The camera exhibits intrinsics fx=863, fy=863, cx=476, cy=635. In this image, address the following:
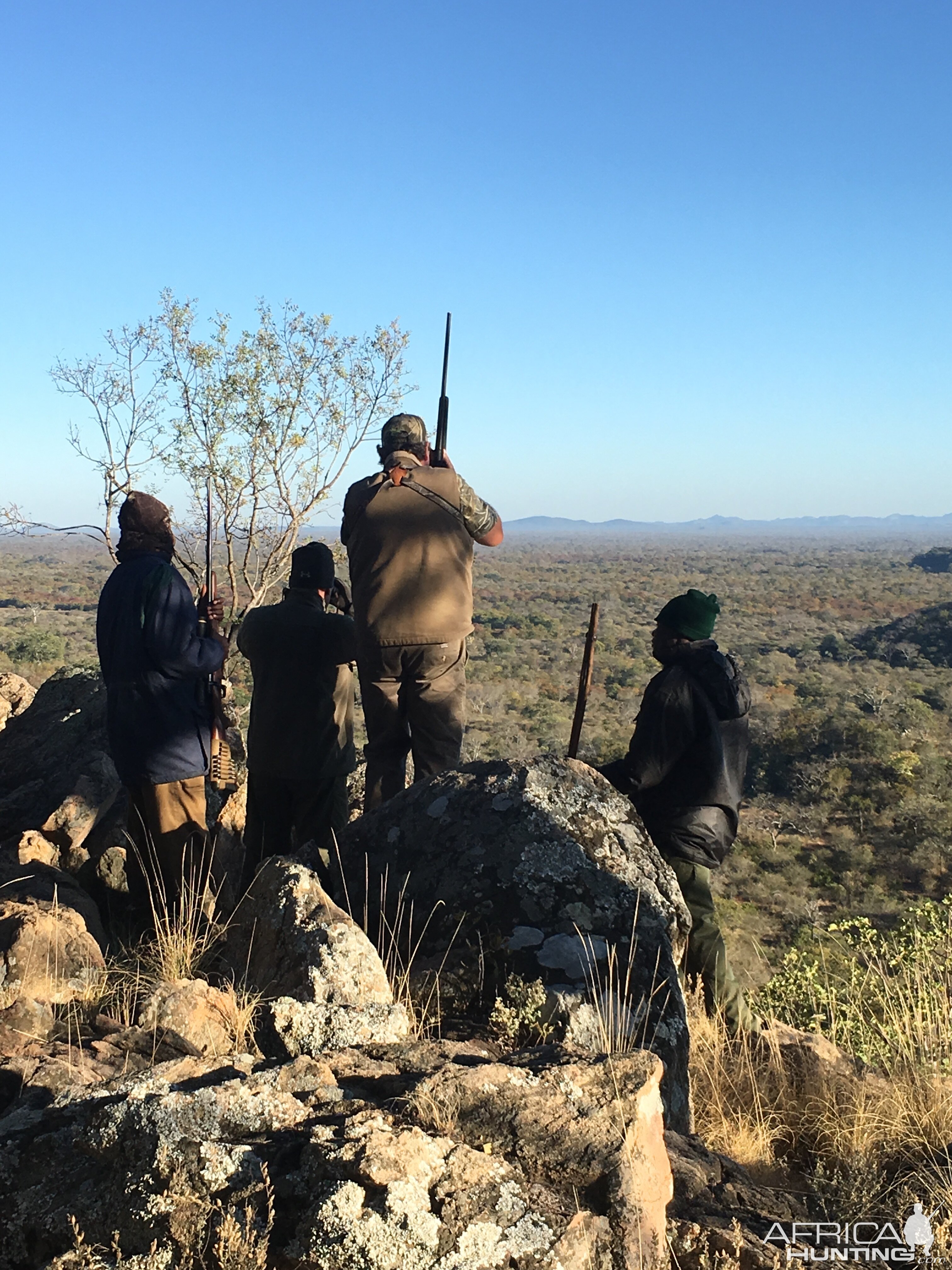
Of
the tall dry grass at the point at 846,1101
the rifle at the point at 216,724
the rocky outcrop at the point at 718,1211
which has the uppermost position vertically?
the rifle at the point at 216,724

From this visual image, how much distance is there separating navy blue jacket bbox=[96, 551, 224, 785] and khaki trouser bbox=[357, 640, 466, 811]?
1.09 m

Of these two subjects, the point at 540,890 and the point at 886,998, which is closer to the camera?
the point at 540,890

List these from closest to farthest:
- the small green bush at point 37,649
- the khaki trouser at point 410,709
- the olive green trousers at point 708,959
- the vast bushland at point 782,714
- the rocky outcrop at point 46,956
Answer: the rocky outcrop at point 46,956, the olive green trousers at point 708,959, the khaki trouser at point 410,709, the vast bushland at point 782,714, the small green bush at point 37,649

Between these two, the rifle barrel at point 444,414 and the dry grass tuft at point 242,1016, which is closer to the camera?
the dry grass tuft at point 242,1016

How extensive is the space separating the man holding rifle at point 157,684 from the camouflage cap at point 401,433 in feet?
4.76

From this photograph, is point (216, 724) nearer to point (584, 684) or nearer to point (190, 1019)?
point (584, 684)

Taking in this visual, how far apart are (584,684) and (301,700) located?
152 cm

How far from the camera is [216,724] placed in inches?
179

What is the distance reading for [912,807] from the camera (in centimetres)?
1661

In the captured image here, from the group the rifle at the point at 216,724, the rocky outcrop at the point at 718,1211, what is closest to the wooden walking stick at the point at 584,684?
the rifle at the point at 216,724

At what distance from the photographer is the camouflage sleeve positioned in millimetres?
4867

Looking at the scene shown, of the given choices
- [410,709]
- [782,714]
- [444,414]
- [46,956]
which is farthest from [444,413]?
[782,714]

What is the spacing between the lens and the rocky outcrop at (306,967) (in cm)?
247

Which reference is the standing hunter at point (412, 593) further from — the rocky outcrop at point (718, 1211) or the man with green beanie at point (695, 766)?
the rocky outcrop at point (718, 1211)
